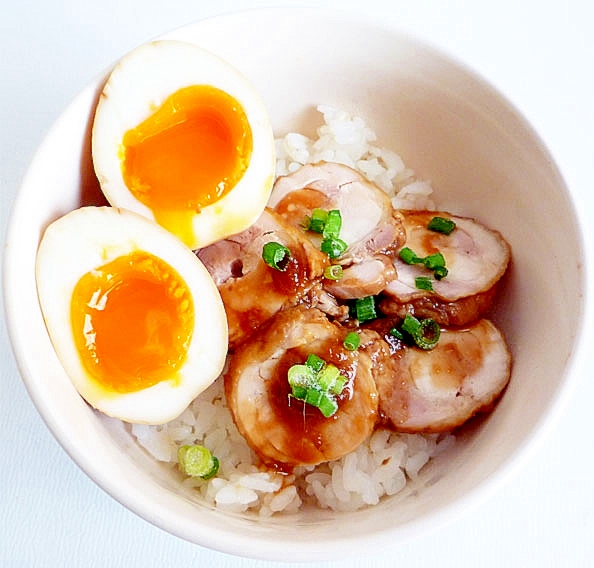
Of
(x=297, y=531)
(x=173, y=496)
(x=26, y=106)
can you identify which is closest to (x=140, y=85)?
(x=26, y=106)

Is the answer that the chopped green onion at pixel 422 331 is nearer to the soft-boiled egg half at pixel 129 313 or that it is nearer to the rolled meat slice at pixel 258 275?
the rolled meat slice at pixel 258 275

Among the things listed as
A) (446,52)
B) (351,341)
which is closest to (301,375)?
(351,341)

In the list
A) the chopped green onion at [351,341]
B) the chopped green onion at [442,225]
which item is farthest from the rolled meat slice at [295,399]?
the chopped green onion at [442,225]

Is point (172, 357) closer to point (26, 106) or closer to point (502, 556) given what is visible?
point (502, 556)

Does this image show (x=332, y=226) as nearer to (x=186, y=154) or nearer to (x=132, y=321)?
(x=186, y=154)

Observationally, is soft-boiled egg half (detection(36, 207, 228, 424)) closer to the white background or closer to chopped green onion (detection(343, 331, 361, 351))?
chopped green onion (detection(343, 331, 361, 351))
